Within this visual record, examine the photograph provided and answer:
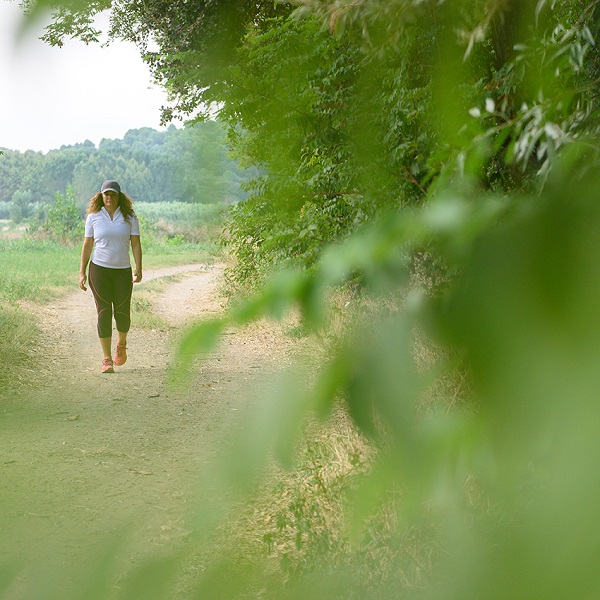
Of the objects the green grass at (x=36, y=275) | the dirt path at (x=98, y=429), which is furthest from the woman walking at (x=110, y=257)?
the green grass at (x=36, y=275)

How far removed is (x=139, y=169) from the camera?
0.30 m

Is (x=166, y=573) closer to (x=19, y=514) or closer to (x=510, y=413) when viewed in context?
(x=510, y=413)

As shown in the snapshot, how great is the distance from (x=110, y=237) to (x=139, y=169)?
4233 millimetres

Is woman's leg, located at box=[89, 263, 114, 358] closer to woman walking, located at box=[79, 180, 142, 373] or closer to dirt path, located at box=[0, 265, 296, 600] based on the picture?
woman walking, located at box=[79, 180, 142, 373]

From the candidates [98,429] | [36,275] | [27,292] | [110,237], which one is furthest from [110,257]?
[36,275]

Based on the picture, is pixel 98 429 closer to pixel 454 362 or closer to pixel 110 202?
pixel 110 202

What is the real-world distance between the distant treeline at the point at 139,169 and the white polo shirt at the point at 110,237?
13.4ft

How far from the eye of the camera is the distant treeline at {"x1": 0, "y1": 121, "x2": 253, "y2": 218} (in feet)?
0.73

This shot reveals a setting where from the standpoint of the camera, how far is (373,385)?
182 millimetres

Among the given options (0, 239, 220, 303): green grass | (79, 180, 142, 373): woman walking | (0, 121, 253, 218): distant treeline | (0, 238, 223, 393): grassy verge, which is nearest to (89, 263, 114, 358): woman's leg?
(79, 180, 142, 373): woman walking

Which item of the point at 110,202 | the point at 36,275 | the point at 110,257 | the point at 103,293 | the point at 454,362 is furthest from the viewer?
the point at 36,275

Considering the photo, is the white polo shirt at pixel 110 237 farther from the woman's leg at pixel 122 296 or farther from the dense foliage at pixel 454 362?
the dense foliage at pixel 454 362

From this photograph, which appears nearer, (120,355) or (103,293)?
(103,293)

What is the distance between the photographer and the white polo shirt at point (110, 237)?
4320 millimetres
